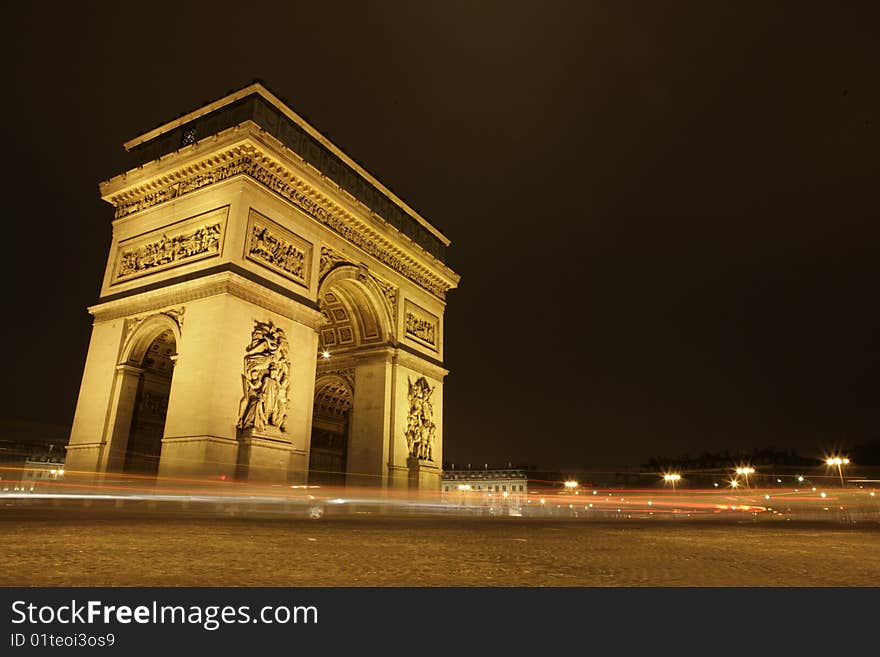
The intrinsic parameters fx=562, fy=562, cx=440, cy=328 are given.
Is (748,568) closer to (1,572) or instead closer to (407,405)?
(1,572)

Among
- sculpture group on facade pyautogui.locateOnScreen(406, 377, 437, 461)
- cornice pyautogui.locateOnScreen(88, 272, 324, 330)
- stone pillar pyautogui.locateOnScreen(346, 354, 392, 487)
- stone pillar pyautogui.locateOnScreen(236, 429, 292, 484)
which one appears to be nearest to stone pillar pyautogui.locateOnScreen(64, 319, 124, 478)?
cornice pyautogui.locateOnScreen(88, 272, 324, 330)

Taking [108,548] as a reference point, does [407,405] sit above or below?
above

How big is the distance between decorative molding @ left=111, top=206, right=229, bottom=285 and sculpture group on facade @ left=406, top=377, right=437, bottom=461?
7.96 metres

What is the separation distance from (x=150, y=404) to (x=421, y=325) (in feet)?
29.6

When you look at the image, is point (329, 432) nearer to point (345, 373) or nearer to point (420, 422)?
point (345, 373)

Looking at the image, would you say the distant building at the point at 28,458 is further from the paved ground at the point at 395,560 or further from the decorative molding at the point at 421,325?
the paved ground at the point at 395,560

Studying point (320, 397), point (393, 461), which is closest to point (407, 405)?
point (393, 461)

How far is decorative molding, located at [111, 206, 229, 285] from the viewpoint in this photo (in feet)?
45.4

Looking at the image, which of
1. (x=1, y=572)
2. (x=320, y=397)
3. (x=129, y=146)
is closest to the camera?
(x=1, y=572)

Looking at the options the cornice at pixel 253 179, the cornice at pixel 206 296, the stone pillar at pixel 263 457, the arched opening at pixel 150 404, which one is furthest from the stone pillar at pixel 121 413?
the cornice at pixel 253 179

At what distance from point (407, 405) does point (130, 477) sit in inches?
329

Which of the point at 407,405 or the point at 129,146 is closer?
the point at 129,146

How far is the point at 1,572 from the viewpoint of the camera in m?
2.27

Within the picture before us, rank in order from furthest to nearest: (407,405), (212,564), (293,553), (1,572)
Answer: (407,405)
(293,553)
(212,564)
(1,572)
